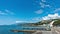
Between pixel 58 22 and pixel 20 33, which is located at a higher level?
pixel 58 22

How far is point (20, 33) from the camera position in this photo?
61.9 ft

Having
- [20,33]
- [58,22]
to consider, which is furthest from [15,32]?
[58,22]

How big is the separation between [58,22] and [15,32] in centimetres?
619

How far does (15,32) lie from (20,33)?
0.72m

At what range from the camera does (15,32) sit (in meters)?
19.1

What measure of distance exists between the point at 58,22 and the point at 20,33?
5.60m

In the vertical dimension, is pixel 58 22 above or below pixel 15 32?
above

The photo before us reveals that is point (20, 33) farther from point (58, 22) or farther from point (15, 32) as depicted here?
point (58, 22)

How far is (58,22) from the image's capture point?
20062 millimetres
